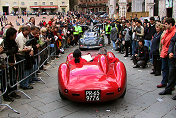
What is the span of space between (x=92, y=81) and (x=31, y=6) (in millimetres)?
89870

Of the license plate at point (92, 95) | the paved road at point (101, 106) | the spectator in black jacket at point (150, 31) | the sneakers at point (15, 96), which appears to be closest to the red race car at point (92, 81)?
the license plate at point (92, 95)

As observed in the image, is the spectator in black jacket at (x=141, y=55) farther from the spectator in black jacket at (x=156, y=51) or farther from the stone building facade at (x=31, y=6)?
the stone building facade at (x=31, y=6)

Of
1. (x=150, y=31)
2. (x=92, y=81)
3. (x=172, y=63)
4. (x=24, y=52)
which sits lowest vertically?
(x=92, y=81)

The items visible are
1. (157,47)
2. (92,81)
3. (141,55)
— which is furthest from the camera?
(141,55)

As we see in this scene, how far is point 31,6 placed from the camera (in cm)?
8850

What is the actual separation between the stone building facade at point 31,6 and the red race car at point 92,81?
84.9 metres

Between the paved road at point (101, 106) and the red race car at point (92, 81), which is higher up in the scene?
the red race car at point (92, 81)

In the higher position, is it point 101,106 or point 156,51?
point 156,51

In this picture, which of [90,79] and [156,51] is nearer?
[90,79]

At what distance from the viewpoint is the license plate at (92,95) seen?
4.45m

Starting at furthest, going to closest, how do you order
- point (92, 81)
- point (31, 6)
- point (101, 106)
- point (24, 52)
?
point (31, 6) → point (24, 52) → point (101, 106) → point (92, 81)

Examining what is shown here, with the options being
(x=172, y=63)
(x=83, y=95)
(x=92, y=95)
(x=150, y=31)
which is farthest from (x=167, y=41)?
(x=150, y=31)

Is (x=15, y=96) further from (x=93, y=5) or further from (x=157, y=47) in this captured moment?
(x=93, y=5)

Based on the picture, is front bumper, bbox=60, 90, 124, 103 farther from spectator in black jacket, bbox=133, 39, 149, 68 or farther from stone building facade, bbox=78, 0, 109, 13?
stone building facade, bbox=78, 0, 109, 13
